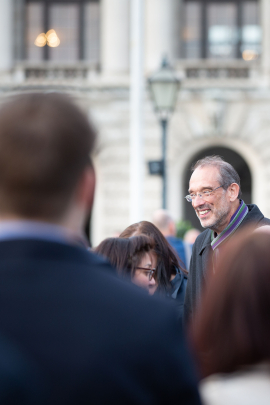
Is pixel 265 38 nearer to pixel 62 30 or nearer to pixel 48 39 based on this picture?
pixel 62 30

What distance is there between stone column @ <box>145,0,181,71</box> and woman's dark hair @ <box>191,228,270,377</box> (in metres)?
16.9

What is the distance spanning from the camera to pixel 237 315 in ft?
4.86

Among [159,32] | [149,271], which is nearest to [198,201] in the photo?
[149,271]

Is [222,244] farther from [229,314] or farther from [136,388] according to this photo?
[136,388]

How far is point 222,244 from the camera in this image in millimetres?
3664

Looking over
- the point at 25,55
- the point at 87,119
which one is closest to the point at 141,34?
the point at 25,55

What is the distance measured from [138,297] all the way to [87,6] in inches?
741

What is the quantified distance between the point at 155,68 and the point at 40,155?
17.2 metres

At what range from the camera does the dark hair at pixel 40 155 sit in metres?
1.33

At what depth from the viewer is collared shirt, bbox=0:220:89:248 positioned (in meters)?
1.31

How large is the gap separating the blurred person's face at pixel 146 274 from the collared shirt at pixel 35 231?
233 centimetres

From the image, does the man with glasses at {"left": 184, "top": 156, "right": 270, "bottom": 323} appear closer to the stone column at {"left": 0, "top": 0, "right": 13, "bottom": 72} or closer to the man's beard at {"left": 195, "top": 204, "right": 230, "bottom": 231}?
the man's beard at {"left": 195, "top": 204, "right": 230, "bottom": 231}

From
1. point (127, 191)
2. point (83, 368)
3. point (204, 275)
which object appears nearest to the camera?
point (83, 368)

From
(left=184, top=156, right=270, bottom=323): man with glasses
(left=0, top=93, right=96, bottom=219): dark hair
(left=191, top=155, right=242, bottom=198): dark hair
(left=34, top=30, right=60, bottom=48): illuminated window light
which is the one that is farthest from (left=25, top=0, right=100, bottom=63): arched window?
(left=0, top=93, right=96, bottom=219): dark hair
